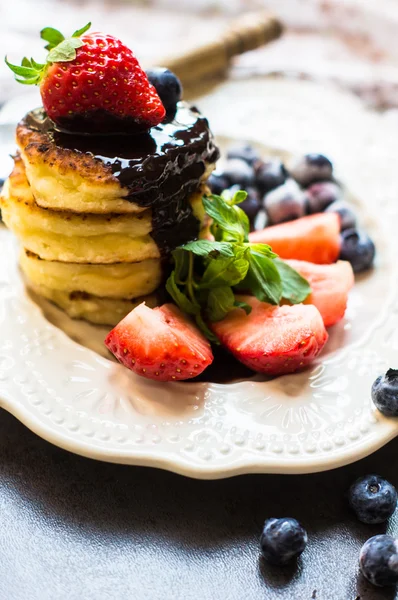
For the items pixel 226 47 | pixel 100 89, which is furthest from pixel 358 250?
pixel 226 47

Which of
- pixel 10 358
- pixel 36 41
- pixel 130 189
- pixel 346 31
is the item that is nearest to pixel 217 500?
pixel 10 358

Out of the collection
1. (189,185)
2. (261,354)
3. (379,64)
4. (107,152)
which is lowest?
(379,64)

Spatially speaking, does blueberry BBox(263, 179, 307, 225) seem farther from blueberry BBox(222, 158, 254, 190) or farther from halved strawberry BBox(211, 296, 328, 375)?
halved strawberry BBox(211, 296, 328, 375)

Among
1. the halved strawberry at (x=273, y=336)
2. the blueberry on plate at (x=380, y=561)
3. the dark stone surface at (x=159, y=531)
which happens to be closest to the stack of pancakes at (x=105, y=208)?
the halved strawberry at (x=273, y=336)

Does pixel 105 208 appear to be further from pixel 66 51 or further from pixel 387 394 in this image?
pixel 387 394

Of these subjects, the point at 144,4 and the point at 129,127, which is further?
the point at 144,4

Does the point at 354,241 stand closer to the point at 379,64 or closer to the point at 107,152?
the point at 107,152
